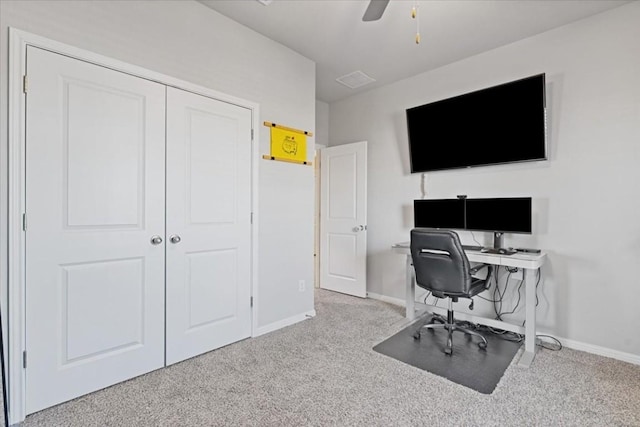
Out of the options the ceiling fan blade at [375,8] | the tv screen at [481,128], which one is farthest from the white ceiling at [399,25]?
the ceiling fan blade at [375,8]

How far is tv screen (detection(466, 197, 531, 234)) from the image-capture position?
2711 mm

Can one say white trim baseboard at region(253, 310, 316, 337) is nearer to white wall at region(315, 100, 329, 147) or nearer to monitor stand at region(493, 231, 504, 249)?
monitor stand at region(493, 231, 504, 249)

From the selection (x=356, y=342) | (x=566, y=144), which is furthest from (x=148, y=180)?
(x=566, y=144)

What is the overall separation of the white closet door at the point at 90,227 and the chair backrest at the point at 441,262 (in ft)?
6.79

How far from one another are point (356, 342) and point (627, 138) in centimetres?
270

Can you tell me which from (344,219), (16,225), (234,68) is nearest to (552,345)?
(344,219)

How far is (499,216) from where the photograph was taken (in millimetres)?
2859

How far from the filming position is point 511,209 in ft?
9.16

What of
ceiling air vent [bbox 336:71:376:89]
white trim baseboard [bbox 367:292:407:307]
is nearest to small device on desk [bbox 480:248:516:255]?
white trim baseboard [bbox 367:292:407:307]

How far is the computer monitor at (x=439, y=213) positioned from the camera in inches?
124

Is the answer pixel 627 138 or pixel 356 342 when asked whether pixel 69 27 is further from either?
pixel 627 138

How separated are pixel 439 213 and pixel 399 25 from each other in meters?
1.84

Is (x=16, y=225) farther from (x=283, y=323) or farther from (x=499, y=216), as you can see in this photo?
(x=499, y=216)

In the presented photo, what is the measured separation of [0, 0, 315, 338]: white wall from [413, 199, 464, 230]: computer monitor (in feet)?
3.98
